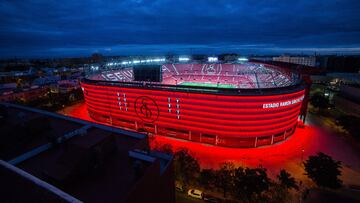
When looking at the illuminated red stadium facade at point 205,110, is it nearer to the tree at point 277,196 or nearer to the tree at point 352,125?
the tree at point 352,125

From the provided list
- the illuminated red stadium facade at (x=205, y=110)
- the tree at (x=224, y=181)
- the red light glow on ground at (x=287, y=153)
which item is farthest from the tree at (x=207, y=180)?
the illuminated red stadium facade at (x=205, y=110)

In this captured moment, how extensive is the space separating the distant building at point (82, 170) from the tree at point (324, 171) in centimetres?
2529

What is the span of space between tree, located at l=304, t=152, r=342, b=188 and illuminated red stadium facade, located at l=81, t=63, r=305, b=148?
13039mm

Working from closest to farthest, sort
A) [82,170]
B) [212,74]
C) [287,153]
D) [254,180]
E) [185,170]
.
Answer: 1. [82,170]
2. [254,180]
3. [185,170]
4. [287,153]
5. [212,74]

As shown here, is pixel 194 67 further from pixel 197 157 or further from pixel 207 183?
pixel 207 183

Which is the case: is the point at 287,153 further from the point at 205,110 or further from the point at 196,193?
the point at 196,193

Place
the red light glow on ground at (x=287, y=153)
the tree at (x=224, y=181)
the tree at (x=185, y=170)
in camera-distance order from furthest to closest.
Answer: the red light glow on ground at (x=287, y=153) → the tree at (x=185, y=170) → the tree at (x=224, y=181)

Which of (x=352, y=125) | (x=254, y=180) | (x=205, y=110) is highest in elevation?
(x=205, y=110)

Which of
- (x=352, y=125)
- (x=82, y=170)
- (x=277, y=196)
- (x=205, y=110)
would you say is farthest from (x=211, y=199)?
(x=352, y=125)

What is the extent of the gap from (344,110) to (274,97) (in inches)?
Result: 1685

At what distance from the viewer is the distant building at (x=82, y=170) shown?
871cm

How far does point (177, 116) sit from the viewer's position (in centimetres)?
4569

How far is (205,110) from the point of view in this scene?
42625 mm

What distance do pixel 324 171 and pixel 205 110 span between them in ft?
78.8
